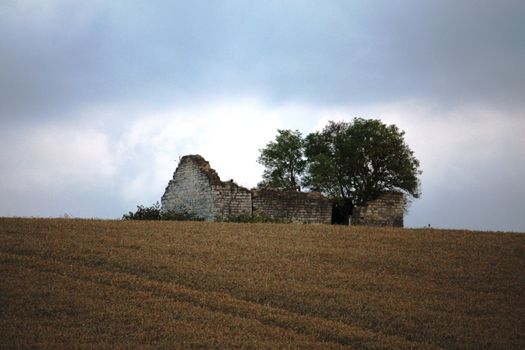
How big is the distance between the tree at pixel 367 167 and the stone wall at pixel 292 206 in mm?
15355

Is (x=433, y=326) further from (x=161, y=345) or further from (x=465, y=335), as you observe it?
(x=161, y=345)

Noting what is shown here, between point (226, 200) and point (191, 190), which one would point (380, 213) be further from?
point (191, 190)

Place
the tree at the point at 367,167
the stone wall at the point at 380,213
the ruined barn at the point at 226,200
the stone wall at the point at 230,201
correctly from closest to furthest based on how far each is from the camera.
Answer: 1. the stone wall at the point at 230,201
2. the ruined barn at the point at 226,200
3. the stone wall at the point at 380,213
4. the tree at the point at 367,167

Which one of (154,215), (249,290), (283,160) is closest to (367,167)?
(283,160)

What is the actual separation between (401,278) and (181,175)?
20.0 meters

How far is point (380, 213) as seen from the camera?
1521 inches

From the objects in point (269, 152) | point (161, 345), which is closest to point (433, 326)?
point (161, 345)

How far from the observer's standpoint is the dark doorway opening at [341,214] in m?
38.9

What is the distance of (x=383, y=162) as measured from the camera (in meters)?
50.8

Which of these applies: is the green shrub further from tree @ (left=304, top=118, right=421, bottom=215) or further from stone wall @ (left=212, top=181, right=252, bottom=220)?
tree @ (left=304, top=118, right=421, bottom=215)

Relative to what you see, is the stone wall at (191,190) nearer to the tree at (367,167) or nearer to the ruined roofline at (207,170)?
the ruined roofline at (207,170)

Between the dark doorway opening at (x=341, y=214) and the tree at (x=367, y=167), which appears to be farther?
the tree at (x=367, y=167)

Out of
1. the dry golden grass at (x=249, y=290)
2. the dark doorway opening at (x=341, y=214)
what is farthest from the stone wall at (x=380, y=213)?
the dry golden grass at (x=249, y=290)

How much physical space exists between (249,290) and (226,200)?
17036 millimetres
